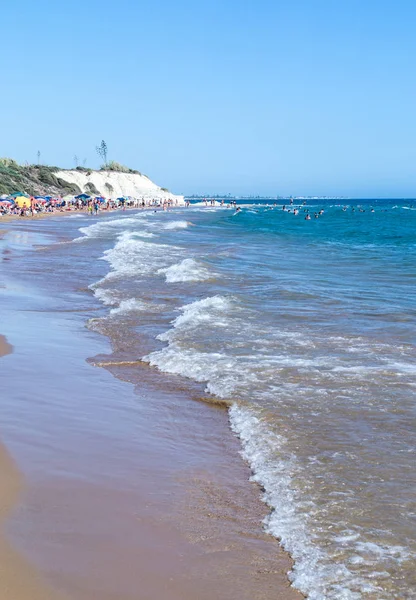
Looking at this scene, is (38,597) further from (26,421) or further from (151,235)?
(151,235)

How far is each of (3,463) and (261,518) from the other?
243cm

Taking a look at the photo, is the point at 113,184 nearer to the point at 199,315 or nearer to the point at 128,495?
the point at 199,315

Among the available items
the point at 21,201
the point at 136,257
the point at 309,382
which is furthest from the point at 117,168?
the point at 309,382

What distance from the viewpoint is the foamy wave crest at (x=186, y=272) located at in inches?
818

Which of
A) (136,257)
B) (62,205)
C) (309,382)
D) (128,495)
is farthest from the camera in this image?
(62,205)

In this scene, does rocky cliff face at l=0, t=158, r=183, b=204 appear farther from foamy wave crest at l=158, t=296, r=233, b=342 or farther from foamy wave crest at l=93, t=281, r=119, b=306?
foamy wave crest at l=158, t=296, r=233, b=342

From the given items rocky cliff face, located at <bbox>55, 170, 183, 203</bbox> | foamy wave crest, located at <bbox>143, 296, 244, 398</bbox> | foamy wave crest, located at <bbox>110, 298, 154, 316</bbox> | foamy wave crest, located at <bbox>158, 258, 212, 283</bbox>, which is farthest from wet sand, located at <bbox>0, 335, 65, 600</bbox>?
rocky cliff face, located at <bbox>55, 170, 183, 203</bbox>

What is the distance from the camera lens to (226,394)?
8.77 m

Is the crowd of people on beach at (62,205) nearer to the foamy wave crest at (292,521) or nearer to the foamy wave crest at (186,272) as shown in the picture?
the foamy wave crest at (186,272)

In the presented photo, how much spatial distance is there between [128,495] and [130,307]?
33.0 feet

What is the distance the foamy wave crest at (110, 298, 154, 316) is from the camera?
14772mm

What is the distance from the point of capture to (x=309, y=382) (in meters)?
9.20

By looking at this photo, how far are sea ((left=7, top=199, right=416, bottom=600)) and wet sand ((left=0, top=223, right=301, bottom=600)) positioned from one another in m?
0.32

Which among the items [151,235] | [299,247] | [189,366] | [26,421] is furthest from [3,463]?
[151,235]
